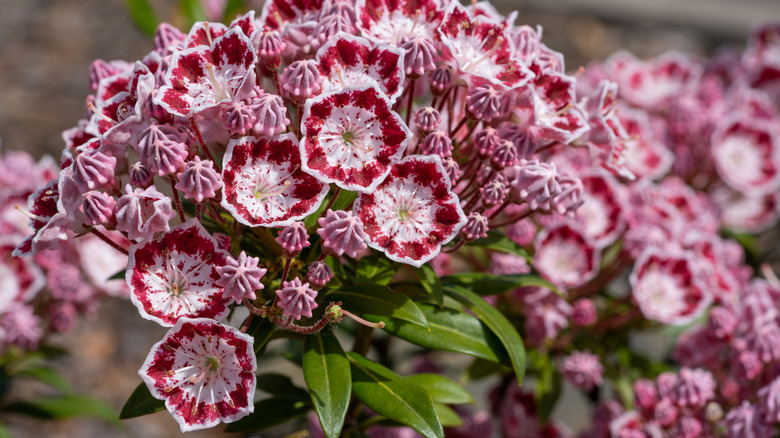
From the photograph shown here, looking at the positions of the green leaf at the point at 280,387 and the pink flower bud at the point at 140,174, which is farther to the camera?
the green leaf at the point at 280,387

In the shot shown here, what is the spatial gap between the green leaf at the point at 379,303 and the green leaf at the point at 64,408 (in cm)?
125

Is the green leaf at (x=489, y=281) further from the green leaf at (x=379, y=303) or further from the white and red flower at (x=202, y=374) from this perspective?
the white and red flower at (x=202, y=374)

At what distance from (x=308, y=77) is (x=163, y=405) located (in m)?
0.70

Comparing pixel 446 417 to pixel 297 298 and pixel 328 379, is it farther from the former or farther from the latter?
pixel 297 298

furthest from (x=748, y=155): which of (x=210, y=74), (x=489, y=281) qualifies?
(x=210, y=74)

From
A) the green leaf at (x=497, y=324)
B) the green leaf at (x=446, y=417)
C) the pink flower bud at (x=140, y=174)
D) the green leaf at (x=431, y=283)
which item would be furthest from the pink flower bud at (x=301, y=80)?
the green leaf at (x=446, y=417)

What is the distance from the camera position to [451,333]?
1655 mm

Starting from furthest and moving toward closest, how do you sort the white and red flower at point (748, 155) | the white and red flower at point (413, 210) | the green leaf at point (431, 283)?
the white and red flower at point (748, 155) < the green leaf at point (431, 283) < the white and red flower at point (413, 210)

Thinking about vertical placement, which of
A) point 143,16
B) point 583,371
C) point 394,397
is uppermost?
point 143,16

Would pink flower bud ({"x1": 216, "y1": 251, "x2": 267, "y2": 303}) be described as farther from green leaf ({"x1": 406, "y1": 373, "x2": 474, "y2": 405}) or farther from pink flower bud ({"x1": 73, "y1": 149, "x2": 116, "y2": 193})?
green leaf ({"x1": 406, "y1": 373, "x2": 474, "y2": 405})

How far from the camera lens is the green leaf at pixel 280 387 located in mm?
1927

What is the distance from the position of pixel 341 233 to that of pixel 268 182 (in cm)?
18

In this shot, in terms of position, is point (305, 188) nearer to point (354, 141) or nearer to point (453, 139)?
point (354, 141)

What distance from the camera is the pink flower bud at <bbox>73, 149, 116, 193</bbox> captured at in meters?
1.44
